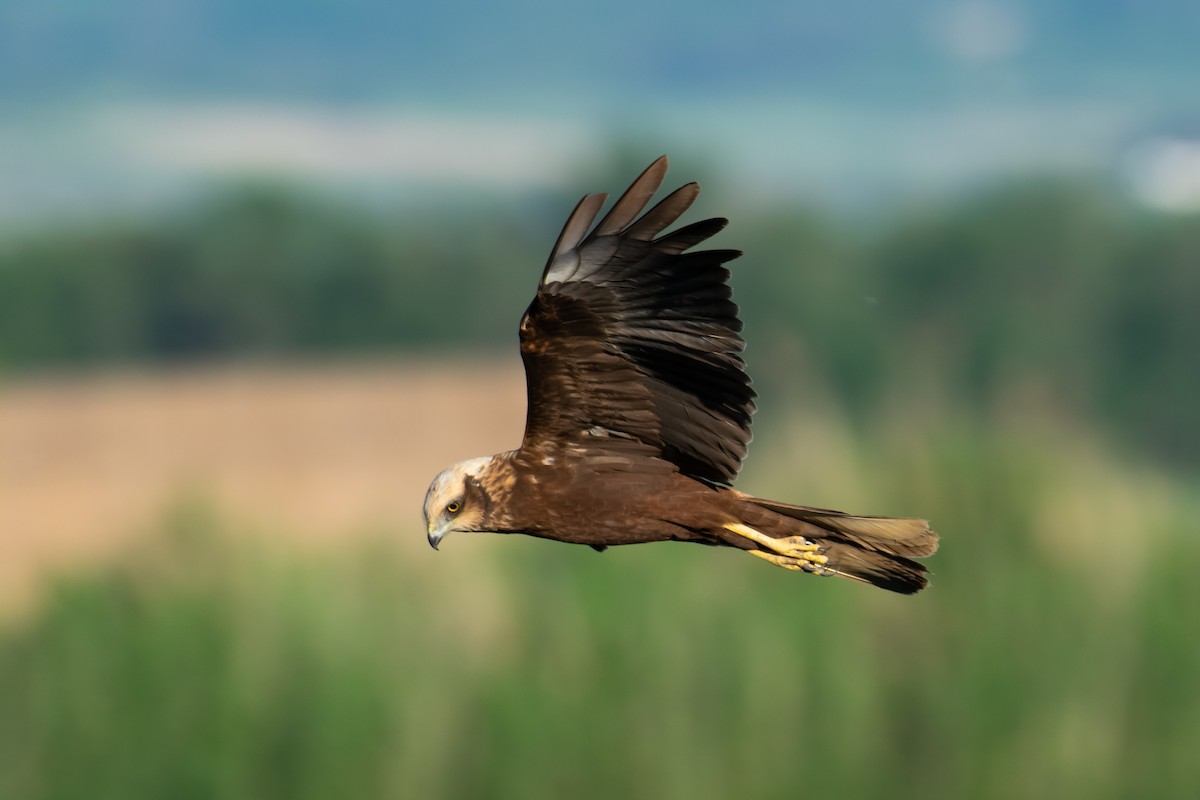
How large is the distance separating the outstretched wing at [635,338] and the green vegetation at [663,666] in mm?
9298

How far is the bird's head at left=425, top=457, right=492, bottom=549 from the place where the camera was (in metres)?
7.93

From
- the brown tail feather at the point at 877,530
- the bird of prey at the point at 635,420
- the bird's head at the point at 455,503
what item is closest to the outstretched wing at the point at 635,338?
the bird of prey at the point at 635,420

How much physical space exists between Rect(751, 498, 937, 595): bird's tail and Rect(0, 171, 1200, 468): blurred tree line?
4856 cm

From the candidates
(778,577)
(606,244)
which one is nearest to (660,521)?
(606,244)

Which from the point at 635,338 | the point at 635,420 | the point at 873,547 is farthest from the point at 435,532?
the point at 873,547

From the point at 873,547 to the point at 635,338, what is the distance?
1.57 metres

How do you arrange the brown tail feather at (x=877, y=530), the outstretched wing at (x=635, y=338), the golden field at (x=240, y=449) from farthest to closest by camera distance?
the golden field at (x=240, y=449) < the brown tail feather at (x=877, y=530) < the outstretched wing at (x=635, y=338)

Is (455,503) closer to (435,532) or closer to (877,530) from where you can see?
(435,532)

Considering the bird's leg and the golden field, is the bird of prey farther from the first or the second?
the golden field

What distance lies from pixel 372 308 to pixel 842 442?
59.0 metres

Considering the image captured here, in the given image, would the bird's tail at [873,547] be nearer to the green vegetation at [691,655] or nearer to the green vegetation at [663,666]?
the green vegetation at [691,655]

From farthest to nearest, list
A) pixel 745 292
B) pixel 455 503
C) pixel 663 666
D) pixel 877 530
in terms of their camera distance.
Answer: pixel 745 292, pixel 663 666, pixel 877 530, pixel 455 503

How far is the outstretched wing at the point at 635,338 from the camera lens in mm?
7625

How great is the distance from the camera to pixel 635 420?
26.1 feet
